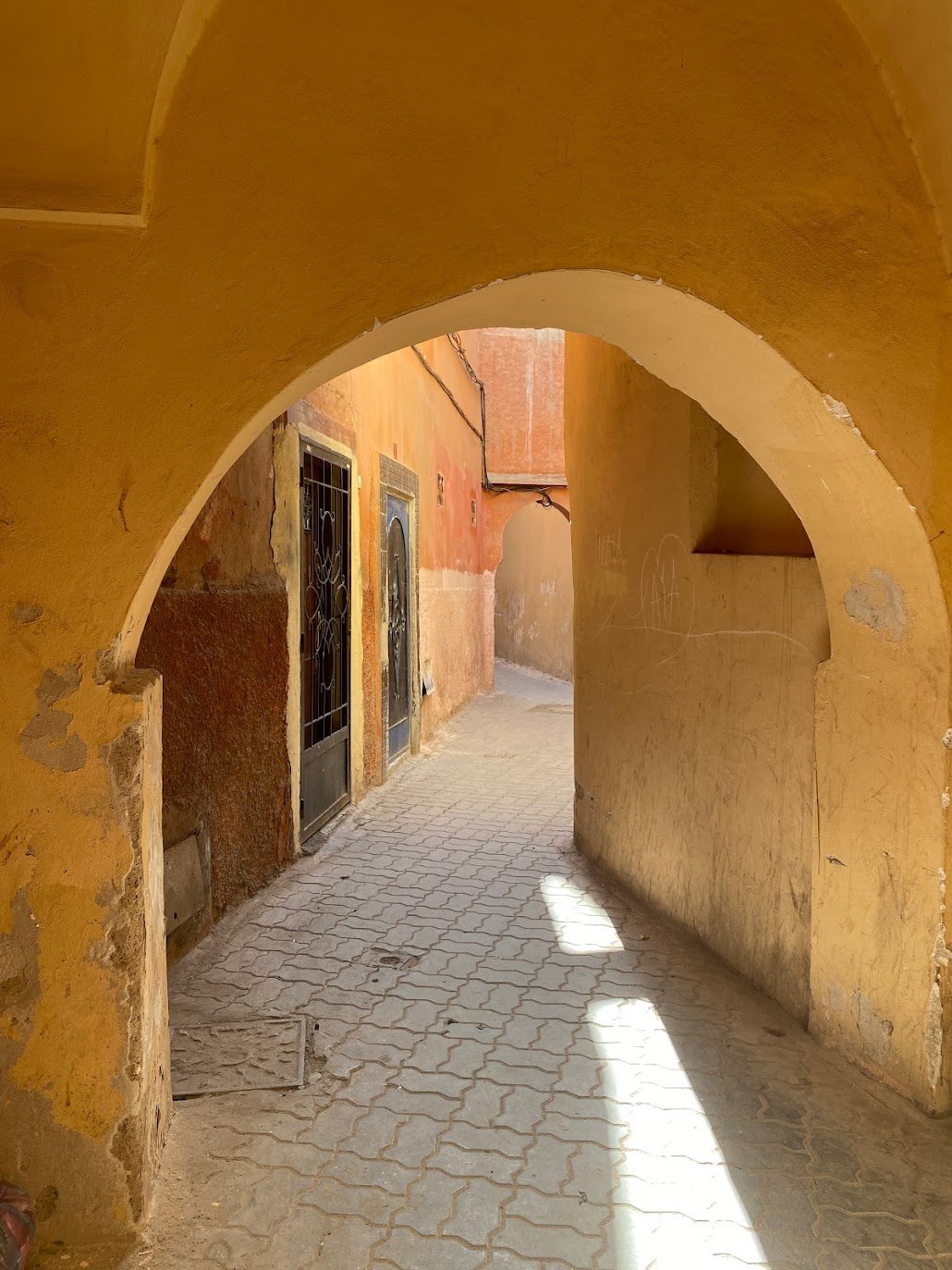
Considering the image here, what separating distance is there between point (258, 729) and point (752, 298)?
3.27 m

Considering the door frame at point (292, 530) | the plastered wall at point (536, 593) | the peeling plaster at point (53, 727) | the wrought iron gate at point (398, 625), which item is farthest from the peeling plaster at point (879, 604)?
the plastered wall at point (536, 593)

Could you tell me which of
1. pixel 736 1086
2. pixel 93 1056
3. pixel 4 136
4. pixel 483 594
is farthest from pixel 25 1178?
pixel 483 594

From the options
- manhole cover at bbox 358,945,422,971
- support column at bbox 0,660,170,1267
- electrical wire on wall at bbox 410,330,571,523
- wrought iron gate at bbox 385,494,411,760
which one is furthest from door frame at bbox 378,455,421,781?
support column at bbox 0,660,170,1267

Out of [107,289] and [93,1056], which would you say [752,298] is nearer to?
[107,289]

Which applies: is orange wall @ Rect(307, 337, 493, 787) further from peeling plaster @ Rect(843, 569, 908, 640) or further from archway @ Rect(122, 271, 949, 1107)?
peeling plaster @ Rect(843, 569, 908, 640)

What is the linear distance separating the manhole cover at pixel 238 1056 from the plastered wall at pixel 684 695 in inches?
74.0

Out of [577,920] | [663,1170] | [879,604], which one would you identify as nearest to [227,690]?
[577,920]

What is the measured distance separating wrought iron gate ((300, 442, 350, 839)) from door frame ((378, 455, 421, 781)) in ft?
3.31

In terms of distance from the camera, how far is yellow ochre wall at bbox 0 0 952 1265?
215cm

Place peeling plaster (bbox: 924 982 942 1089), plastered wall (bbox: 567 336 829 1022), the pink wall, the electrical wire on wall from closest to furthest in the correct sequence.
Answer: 1. peeling plaster (bbox: 924 982 942 1089)
2. plastered wall (bbox: 567 336 829 1022)
3. the electrical wire on wall
4. the pink wall

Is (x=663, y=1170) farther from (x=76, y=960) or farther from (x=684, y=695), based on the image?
(x=684, y=695)

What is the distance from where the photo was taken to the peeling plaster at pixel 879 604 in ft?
9.02

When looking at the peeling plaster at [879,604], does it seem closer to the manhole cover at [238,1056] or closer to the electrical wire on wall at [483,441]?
the manhole cover at [238,1056]

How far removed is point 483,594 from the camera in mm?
15141
